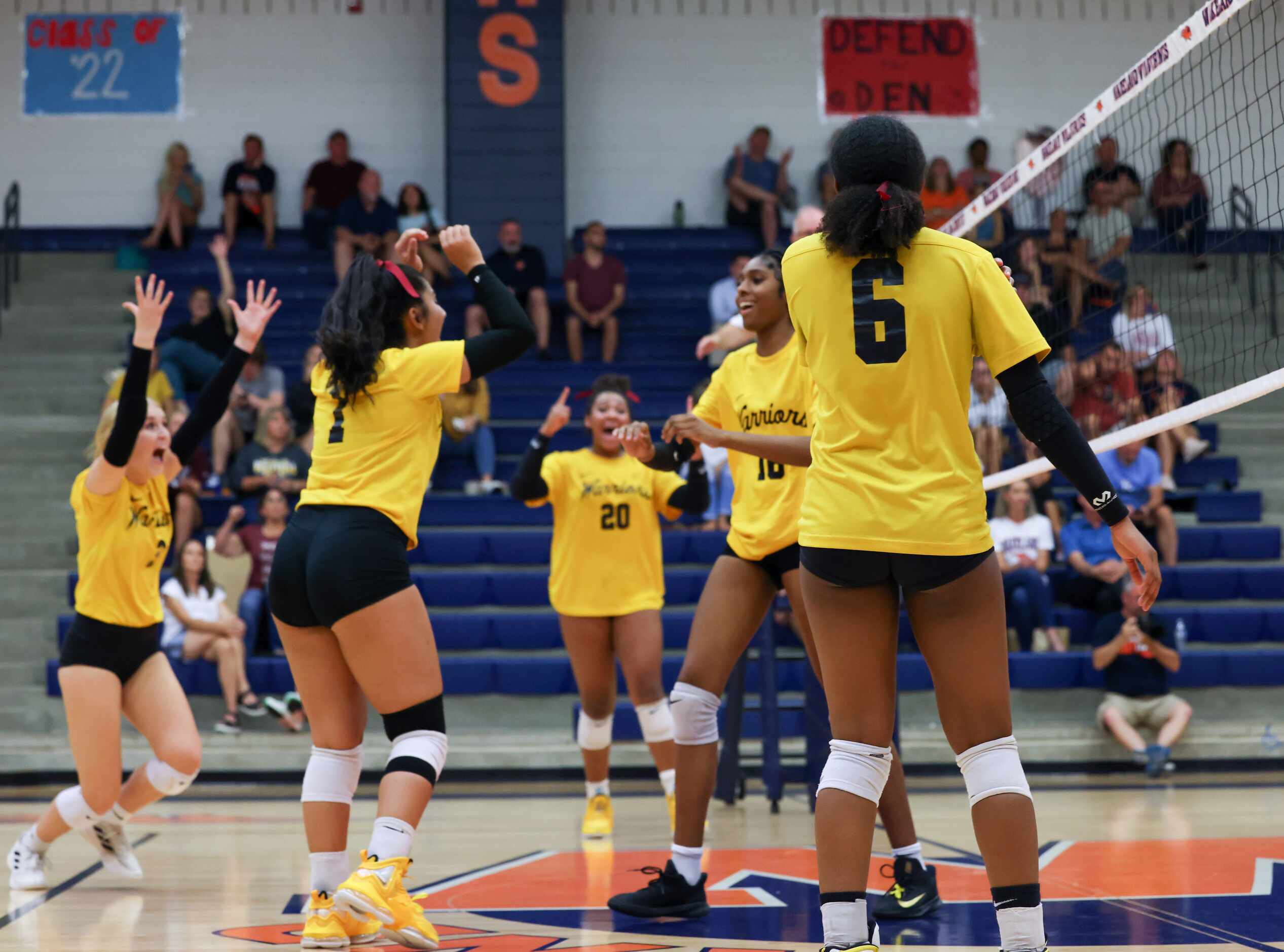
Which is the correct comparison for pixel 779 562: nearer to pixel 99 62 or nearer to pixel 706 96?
pixel 706 96

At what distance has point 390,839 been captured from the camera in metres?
3.79

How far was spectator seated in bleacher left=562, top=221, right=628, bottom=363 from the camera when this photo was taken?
1398 cm

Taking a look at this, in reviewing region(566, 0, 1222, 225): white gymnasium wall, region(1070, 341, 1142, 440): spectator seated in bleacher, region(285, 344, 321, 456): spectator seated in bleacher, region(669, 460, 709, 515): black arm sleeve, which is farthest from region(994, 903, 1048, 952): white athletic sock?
region(566, 0, 1222, 225): white gymnasium wall

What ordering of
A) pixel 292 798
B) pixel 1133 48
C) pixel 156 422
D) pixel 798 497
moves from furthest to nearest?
pixel 1133 48 → pixel 292 798 → pixel 156 422 → pixel 798 497

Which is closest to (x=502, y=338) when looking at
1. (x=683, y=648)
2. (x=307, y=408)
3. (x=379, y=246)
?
(x=683, y=648)

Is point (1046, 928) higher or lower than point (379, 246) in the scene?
lower

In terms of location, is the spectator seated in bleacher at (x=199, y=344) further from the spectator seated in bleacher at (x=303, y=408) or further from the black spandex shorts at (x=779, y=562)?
the black spandex shorts at (x=779, y=562)

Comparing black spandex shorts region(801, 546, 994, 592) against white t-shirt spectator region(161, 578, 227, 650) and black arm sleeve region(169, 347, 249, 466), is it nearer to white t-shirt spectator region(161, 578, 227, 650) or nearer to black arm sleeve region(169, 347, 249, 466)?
black arm sleeve region(169, 347, 249, 466)

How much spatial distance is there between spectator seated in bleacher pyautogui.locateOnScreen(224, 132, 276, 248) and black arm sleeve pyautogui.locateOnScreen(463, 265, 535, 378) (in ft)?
37.3

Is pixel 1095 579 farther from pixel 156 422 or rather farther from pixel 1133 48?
pixel 1133 48

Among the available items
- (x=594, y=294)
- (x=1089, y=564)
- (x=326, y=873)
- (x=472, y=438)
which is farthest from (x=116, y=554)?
(x=594, y=294)

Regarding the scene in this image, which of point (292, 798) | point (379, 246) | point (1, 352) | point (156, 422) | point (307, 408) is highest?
point (379, 246)

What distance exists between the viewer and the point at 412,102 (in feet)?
51.6

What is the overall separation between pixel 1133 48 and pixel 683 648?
10030 mm
